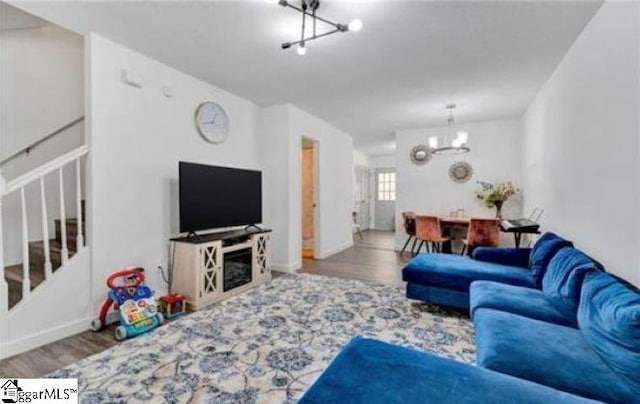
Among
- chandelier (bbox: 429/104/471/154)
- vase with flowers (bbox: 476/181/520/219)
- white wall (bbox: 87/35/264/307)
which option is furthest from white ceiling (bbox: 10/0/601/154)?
vase with flowers (bbox: 476/181/520/219)

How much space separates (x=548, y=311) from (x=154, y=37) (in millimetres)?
3729

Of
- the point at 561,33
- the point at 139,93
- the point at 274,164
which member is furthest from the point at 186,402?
the point at 561,33

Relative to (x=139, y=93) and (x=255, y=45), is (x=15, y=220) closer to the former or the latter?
(x=139, y=93)

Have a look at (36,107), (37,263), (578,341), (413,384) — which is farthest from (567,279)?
(36,107)

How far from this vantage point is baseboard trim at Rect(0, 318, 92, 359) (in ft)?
7.23

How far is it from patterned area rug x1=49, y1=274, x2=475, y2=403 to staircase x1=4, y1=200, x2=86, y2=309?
109cm

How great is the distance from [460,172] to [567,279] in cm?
410

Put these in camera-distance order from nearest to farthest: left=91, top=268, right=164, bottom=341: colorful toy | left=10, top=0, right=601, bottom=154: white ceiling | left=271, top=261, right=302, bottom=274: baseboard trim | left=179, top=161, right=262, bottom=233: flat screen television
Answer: left=10, top=0, right=601, bottom=154: white ceiling → left=91, top=268, right=164, bottom=341: colorful toy → left=179, top=161, right=262, bottom=233: flat screen television → left=271, top=261, right=302, bottom=274: baseboard trim

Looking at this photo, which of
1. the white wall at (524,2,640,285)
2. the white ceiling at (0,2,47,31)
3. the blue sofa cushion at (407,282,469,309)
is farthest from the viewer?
the white ceiling at (0,2,47,31)

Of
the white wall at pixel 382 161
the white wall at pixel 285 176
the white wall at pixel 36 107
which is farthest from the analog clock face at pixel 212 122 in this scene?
the white wall at pixel 382 161

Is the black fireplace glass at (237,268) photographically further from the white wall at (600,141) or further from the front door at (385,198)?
the front door at (385,198)

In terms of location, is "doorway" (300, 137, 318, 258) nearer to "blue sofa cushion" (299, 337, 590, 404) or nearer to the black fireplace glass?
the black fireplace glass

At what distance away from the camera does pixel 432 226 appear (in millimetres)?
5035

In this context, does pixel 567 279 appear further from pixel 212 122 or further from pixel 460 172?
pixel 460 172
